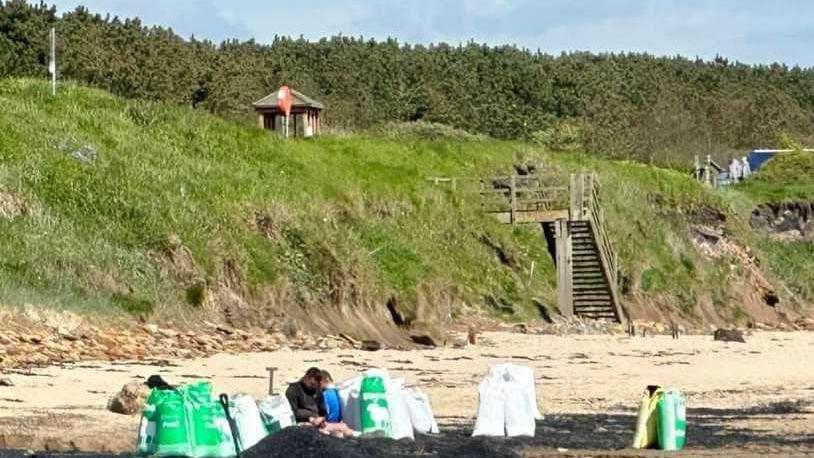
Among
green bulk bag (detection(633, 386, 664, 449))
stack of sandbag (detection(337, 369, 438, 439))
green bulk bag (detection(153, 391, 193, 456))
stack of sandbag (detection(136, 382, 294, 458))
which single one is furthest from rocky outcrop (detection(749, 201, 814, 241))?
green bulk bag (detection(153, 391, 193, 456))

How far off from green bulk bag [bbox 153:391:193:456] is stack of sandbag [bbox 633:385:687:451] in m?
4.02

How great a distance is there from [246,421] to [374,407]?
1.25 m

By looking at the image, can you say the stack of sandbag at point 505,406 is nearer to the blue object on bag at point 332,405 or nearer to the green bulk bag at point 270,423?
the blue object on bag at point 332,405

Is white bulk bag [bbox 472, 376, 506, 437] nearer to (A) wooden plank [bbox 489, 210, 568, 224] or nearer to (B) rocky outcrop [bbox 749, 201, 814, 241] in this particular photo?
(A) wooden plank [bbox 489, 210, 568, 224]

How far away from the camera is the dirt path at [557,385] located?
55.7ft

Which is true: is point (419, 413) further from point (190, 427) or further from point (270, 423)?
point (190, 427)

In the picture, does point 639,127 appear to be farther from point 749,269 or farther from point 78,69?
point 749,269

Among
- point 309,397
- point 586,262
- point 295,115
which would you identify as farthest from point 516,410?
point 295,115

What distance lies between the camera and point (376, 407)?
16109mm

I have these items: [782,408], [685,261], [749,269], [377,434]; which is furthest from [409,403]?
[749,269]

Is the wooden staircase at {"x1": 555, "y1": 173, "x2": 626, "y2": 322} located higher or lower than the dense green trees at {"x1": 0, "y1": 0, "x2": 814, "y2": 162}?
lower

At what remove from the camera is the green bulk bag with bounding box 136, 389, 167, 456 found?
14695mm

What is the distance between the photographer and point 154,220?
3322cm

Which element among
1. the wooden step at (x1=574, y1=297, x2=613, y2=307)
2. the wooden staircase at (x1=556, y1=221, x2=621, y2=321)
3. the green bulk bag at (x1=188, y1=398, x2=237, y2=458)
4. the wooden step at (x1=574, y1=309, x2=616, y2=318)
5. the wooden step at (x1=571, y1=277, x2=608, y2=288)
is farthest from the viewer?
the wooden step at (x1=571, y1=277, x2=608, y2=288)
